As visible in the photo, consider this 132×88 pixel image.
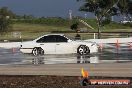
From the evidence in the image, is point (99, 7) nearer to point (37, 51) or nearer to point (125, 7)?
point (125, 7)

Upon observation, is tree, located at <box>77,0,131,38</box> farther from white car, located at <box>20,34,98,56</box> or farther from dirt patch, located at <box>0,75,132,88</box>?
dirt patch, located at <box>0,75,132,88</box>

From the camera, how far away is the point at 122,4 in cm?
6544

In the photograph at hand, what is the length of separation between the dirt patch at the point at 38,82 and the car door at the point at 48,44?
1245 centimetres

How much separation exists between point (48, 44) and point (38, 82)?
47.8 ft

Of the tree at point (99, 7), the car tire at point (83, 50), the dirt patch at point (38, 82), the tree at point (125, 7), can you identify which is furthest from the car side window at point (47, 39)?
the tree at point (125, 7)

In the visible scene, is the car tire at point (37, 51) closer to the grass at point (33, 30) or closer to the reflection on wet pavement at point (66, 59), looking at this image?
the reflection on wet pavement at point (66, 59)

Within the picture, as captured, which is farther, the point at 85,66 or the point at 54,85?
the point at 85,66

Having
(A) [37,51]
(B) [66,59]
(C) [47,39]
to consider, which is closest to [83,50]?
(C) [47,39]

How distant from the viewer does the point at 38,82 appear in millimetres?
14344

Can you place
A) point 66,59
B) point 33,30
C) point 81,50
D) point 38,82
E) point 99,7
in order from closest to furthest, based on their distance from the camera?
1. point 38,82
2. point 66,59
3. point 81,50
4. point 99,7
5. point 33,30

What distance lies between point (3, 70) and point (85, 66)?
144 inches

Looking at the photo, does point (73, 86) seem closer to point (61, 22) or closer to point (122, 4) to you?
point (122, 4)

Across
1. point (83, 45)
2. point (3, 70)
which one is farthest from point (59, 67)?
point (83, 45)

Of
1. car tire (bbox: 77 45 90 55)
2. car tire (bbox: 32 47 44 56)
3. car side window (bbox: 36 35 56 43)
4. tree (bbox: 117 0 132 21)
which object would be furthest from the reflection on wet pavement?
tree (bbox: 117 0 132 21)
